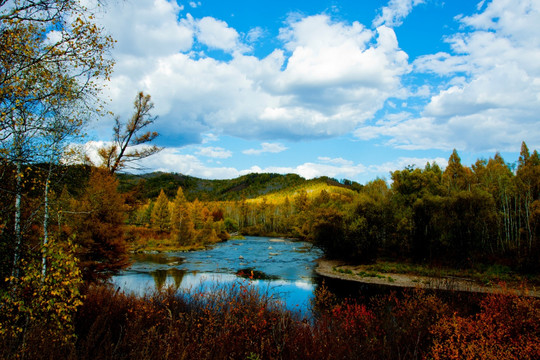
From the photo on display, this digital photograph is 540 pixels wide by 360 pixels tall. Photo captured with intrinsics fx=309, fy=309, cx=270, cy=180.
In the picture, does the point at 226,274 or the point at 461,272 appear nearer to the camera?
the point at 226,274

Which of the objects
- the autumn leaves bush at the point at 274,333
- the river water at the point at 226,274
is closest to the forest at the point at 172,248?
the autumn leaves bush at the point at 274,333

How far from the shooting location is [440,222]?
111 feet

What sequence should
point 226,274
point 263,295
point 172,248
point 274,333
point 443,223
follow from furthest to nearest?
point 172,248 < point 443,223 < point 226,274 < point 263,295 < point 274,333

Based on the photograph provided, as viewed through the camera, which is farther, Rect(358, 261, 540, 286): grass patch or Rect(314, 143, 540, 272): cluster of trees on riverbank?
Rect(314, 143, 540, 272): cluster of trees on riverbank

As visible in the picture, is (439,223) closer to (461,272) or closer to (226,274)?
(461,272)

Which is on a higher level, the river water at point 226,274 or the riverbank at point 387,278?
the river water at point 226,274

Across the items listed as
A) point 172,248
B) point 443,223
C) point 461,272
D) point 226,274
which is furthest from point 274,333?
point 172,248

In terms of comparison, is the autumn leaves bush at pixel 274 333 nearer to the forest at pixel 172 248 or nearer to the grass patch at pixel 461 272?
the forest at pixel 172 248

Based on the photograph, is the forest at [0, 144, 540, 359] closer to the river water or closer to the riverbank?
the riverbank

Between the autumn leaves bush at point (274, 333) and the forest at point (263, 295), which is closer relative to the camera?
the forest at point (263, 295)

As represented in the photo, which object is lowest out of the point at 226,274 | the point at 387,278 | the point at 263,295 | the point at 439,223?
the point at 387,278

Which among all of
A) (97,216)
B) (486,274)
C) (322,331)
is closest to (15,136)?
(322,331)

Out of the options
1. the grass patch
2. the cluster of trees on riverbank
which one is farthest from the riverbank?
the cluster of trees on riverbank

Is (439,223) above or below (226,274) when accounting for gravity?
above
